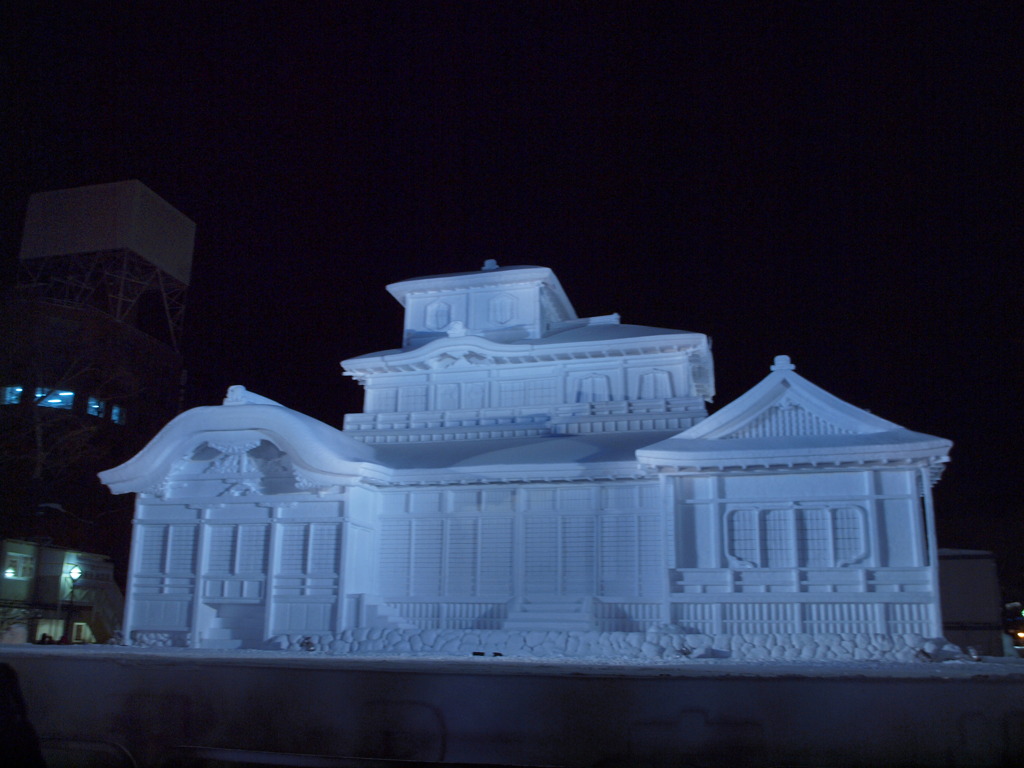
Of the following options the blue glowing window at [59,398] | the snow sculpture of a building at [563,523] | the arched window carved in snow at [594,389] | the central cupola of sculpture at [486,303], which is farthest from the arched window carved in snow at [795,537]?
the blue glowing window at [59,398]

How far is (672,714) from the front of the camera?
8883 mm

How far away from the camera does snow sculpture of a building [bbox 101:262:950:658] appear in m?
18.8

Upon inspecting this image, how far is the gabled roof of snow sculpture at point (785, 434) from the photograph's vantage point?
61.8 ft

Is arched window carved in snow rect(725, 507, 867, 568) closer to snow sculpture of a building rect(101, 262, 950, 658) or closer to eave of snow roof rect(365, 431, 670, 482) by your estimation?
snow sculpture of a building rect(101, 262, 950, 658)

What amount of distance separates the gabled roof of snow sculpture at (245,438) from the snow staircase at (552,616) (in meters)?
5.44

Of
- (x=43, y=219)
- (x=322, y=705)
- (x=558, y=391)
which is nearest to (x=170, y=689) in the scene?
(x=322, y=705)

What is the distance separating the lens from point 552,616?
67.1 ft

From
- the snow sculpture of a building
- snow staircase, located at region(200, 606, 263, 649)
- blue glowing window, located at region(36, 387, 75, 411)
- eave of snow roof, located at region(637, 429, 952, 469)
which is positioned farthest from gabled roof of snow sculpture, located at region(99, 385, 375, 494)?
blue glowing window, located at region(36, 387, 75, 411)

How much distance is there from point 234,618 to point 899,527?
1666cm

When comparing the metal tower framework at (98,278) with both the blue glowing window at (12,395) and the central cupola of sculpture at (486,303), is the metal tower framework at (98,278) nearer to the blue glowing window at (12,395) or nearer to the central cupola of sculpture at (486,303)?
the blue glowing window at (12,395)

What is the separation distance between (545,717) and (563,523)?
498 inches

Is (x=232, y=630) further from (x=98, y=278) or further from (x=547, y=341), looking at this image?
(x=98, y=278)

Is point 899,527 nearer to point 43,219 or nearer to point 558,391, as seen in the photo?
point 558,391

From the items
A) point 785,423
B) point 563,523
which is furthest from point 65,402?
point 785,423
